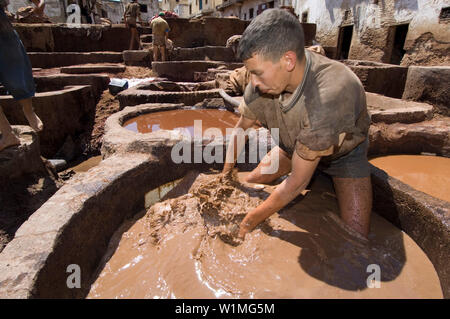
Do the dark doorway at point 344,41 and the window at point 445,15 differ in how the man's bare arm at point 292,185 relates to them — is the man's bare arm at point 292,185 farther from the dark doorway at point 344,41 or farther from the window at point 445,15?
the dark doorway at point 344,41

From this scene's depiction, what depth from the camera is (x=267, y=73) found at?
1385mm

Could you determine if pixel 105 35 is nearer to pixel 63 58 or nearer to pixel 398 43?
pixel 63 58

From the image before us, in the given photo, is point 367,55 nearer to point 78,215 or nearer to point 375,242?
point 375,242

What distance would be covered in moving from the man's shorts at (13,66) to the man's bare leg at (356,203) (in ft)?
11.1

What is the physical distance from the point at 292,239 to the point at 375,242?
52 centimetres

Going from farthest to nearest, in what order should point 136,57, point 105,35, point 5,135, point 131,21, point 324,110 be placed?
point 105,35, point 131,21, point 136,57, point 5,135, point 324,110

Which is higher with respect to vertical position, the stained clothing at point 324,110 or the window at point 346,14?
the window at point 346,14

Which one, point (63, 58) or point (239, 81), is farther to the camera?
point (63, 58)

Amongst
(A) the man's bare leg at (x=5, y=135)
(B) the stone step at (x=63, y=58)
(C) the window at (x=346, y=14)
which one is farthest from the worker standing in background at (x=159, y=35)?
(C) the window at (x=346, y=14)

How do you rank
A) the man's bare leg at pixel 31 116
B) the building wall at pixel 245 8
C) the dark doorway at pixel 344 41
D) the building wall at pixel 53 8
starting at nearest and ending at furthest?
1. the man's bare leg at pixel 31 116
2. the dark doorway at pixel 344 41
3. the building wall at pixel 53 8
4. the building wall at pixel 245 8

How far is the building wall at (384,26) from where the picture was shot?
8.64 meters

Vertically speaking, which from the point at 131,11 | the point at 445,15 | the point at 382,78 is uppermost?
the point at 131,11

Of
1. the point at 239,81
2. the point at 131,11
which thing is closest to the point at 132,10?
the point at 131,11

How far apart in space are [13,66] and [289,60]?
3.01m
